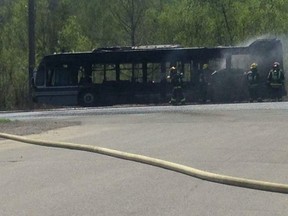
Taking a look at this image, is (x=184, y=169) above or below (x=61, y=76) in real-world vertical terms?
below

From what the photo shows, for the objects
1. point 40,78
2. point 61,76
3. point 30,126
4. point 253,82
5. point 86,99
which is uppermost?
point 61,76

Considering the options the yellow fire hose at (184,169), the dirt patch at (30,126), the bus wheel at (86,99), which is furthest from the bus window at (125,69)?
the yellow fire hose at (184,169)

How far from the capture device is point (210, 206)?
8.75 metres

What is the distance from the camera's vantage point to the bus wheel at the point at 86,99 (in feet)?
118

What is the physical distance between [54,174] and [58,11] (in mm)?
38754

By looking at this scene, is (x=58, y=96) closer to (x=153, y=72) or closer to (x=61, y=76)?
(x=61, y=76)

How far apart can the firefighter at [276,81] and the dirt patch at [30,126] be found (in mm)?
13616

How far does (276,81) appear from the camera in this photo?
3341 centimetres

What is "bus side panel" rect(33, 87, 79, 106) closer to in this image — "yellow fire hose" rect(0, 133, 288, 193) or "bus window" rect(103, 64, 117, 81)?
"bus window" rect(103, 64, 117, 81)

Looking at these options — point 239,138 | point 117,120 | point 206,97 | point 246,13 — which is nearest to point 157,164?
point 239,138

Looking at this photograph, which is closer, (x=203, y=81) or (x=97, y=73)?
(x=203, y=81)

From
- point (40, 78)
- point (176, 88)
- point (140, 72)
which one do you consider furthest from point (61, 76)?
point (176, 88)

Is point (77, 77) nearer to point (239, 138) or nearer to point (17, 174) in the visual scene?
point (239, 138)

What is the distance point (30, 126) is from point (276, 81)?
50.4 feet
